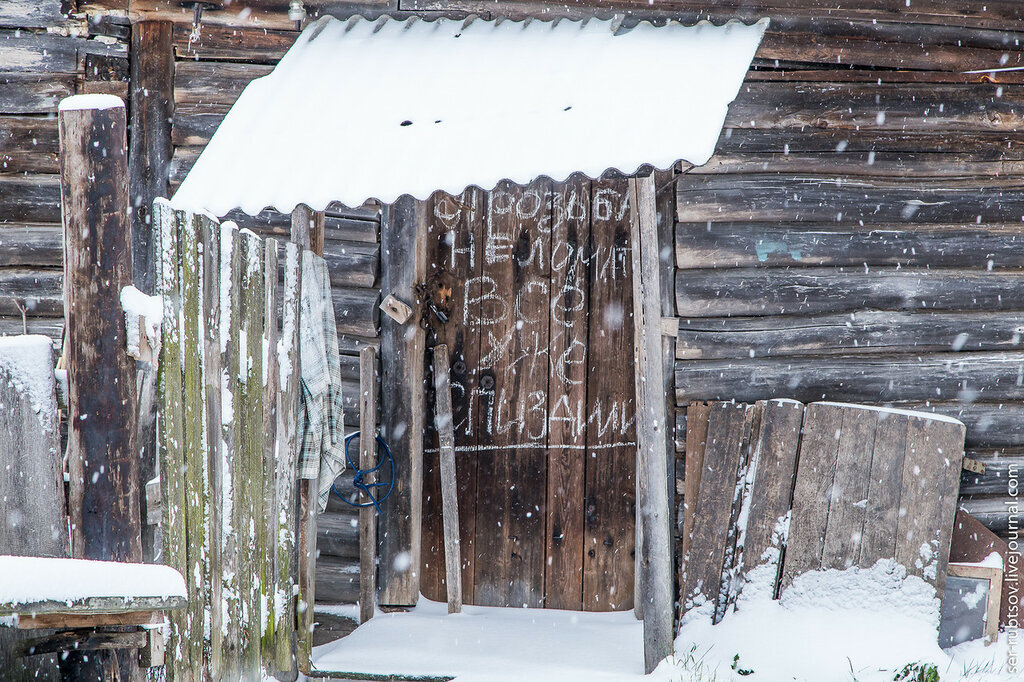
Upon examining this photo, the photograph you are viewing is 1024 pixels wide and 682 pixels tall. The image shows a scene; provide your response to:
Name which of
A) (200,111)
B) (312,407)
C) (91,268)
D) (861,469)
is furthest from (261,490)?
(861,469)

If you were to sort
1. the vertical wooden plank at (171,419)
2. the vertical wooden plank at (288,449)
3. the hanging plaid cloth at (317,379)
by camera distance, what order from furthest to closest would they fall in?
the hanging plaid cloth at (317,379) → the vertical wooden plank at (288,449) → the vertical wooden plank at (171,419)

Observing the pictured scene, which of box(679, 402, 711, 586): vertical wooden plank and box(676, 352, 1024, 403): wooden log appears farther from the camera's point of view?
box(676, 352, 1024, 403): wooden log

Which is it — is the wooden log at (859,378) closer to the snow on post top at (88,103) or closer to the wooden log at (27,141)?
the snow on post top at (88,103)

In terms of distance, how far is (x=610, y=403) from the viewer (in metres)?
5.23

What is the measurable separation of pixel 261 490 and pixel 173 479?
2.55 ft

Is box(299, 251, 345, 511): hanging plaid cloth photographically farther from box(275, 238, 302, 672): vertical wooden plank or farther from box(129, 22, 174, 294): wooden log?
box(129, 22, 174, 294): wooden log

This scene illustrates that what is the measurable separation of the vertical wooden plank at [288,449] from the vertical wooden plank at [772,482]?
2.28m

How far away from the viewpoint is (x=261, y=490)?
136 inches

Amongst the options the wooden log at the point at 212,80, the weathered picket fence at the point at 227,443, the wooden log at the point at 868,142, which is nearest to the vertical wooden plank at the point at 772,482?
the wooden log at the point at 868,142

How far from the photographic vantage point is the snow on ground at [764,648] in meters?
Answer: 4.04

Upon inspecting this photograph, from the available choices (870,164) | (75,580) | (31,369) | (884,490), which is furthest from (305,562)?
(870,164)

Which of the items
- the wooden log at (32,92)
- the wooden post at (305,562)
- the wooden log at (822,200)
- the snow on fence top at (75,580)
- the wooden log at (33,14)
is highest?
the wooden log at (33,14)

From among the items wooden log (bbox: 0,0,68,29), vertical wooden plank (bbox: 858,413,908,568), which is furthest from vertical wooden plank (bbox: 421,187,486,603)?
wooden log (bbox: 0,0,68,29)

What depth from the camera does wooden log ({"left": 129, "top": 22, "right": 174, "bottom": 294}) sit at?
A: 489 centimetres
